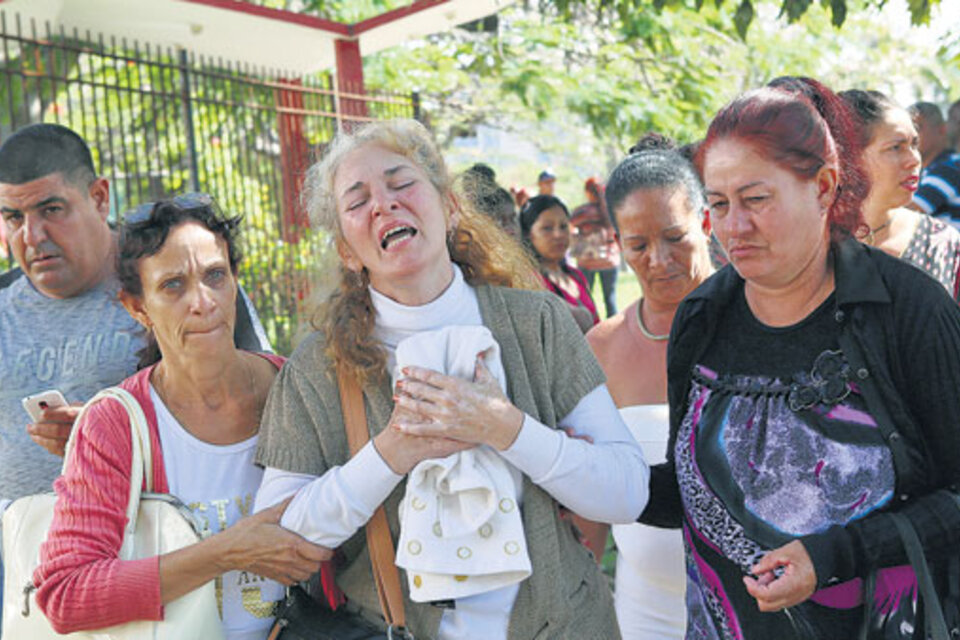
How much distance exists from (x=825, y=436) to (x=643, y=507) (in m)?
0.48

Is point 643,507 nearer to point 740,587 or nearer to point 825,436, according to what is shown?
point 740,587

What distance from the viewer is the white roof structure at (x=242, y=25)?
8.09 m

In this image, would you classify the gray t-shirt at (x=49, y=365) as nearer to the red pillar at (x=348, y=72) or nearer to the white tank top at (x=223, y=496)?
the white tank top at (x=223, y=496)

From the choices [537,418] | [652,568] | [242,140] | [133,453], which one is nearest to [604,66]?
[242,140]

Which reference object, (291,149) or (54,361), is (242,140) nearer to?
(291,149)

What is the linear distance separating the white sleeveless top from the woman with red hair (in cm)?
82

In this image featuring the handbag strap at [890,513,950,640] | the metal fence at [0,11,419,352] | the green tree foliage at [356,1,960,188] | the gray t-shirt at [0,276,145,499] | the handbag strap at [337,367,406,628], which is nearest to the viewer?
the handbag strap at [890,513,950,640]

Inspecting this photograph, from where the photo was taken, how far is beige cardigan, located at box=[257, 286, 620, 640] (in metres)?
2.33

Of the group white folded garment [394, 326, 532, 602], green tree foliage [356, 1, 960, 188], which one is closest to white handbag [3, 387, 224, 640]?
white folded garment [394, 326, 532, 602]

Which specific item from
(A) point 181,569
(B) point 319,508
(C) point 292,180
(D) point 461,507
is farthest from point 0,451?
(C) point 292,180

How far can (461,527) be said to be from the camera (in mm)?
2229

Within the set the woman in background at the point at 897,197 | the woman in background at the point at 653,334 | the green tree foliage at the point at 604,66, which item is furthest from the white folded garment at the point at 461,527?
the green tree foliage at the point at 604,66

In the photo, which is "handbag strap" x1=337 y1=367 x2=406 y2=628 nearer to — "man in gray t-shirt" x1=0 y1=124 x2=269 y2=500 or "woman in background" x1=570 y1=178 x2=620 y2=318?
"man in gray t-shirt" x1=0 y1=124 x2=269 y2=500

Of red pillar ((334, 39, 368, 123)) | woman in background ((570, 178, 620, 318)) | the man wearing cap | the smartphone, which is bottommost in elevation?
the smartphone
